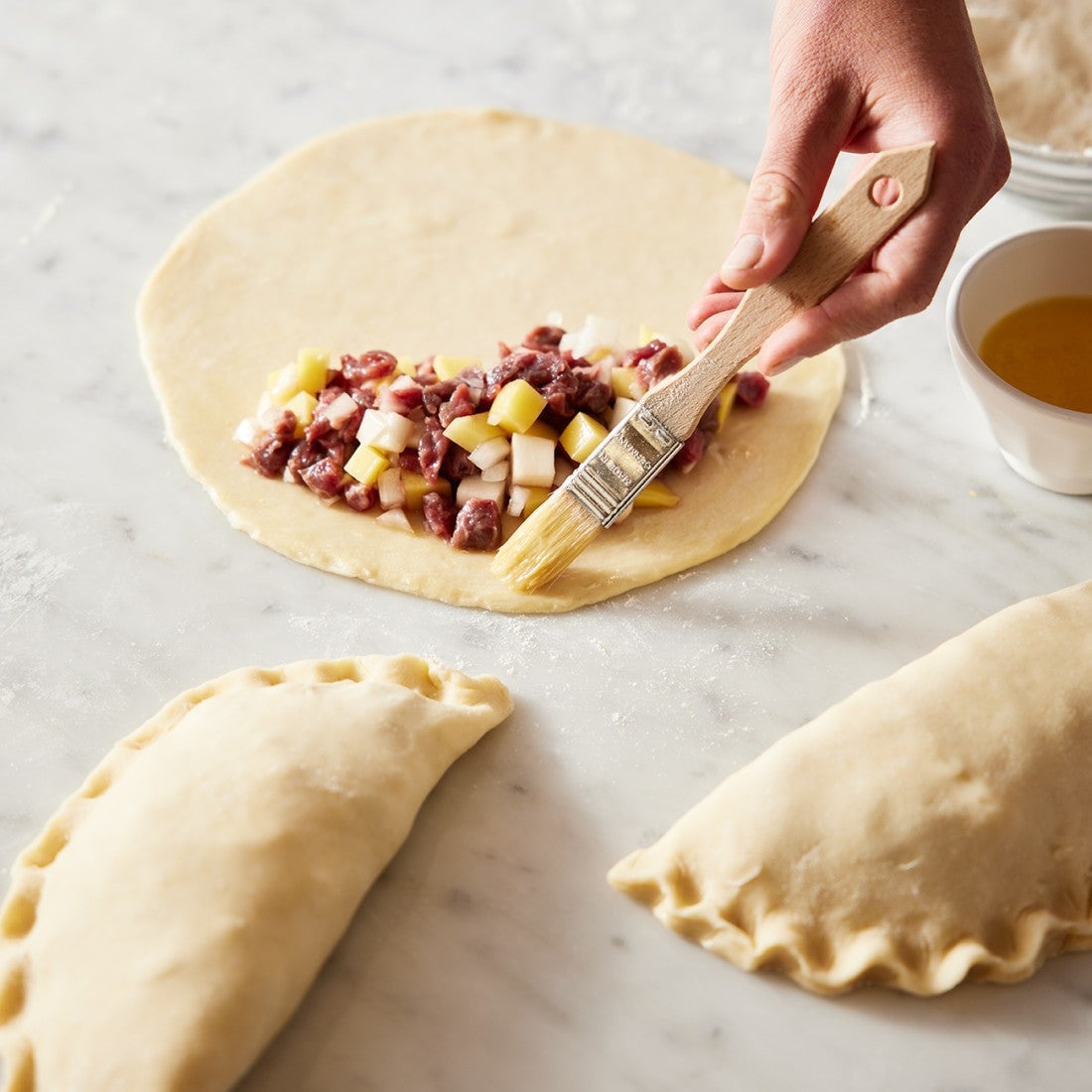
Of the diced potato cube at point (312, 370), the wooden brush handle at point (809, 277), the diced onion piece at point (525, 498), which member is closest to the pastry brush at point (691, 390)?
the wooden brush handle at point (809, 277)

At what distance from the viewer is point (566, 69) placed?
342 cm

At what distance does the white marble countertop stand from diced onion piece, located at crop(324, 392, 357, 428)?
0.97ft

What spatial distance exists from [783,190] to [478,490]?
80 cm

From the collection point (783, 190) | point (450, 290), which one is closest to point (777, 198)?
point (783, 190)

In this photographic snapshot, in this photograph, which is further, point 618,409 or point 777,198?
point 618,409

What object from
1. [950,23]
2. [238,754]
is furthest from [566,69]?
[238,754]

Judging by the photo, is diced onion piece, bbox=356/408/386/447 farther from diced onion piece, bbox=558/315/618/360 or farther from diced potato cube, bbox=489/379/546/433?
diced onion piece, bbox=558/315/618/360

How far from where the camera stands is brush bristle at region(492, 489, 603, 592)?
2254 millimetres

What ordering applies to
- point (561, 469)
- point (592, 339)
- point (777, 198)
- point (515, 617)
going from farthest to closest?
point (592, 339), point (561, 469), point (515, 617), point (777, 198)

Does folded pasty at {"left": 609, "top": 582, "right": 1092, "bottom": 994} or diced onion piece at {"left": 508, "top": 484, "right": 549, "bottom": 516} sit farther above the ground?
diced onion piece at {"left": 508, "top": 484, "right": 549, "bottom": 516}

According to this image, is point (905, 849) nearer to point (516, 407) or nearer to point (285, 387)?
point (516, 407)

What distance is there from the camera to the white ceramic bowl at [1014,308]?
225cm

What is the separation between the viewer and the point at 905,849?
1839 millimetres

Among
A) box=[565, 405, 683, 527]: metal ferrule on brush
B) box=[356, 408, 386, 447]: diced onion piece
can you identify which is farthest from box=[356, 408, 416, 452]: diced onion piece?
box=[565, 405, 683, 527]: metal ferrule on brush
